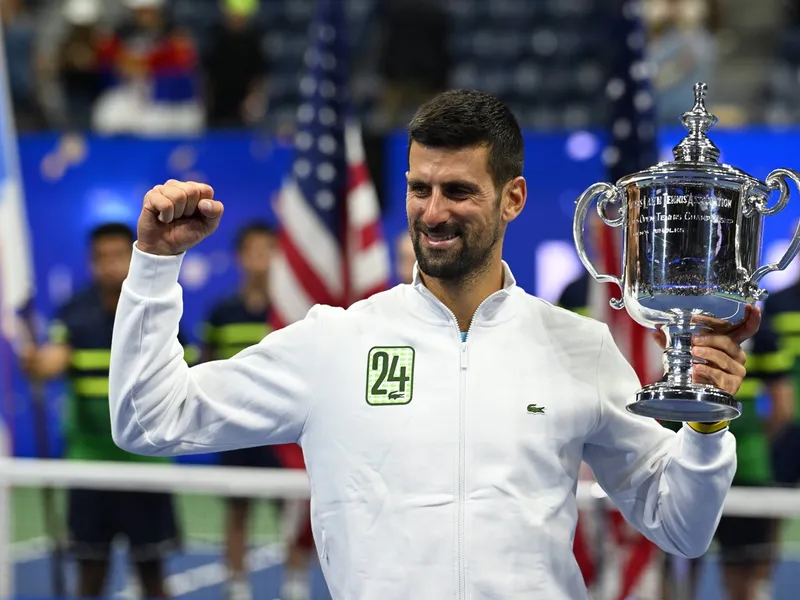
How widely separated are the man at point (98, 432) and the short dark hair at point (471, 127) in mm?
3567

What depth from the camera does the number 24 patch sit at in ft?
7.98

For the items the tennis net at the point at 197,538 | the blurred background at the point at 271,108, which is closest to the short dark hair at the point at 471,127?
the tennis net at the point at 197,538

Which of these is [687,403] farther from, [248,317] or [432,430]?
[248,317]

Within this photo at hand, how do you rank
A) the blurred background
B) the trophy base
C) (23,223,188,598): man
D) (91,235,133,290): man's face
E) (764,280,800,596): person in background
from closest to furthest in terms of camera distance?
the trophy base → (23,223,188,598): man → (91,235,133,290): man's face → (764,280,800,596): person in background → the blurred background

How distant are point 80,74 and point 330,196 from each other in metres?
5.56

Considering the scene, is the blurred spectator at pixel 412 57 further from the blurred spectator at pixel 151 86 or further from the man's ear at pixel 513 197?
the man's ear at pixel 513 197

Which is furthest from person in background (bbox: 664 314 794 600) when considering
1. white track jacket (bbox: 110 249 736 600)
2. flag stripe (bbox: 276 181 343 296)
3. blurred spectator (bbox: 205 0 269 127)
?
blurred spectator (bbox: 205 0 269 127)

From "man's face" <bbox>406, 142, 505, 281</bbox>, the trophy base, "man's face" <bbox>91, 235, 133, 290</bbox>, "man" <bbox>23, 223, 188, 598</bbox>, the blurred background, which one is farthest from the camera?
the blurred background

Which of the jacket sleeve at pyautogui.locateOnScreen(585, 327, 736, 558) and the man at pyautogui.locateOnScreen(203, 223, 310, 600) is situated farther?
the man at pyautogui.locateOnScreen(203, 223, 310, 600)

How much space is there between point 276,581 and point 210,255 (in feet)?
18.1

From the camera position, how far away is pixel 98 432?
5.98 m

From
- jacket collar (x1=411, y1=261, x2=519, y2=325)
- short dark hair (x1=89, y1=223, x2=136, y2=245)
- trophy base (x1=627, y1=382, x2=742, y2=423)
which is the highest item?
short dark hair (x1=89, y1=223, x2=136, y2=245)

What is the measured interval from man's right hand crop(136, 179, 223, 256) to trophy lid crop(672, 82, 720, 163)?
3.07ft

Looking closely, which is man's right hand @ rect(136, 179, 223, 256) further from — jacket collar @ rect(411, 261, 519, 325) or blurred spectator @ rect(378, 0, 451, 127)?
blurred spectator @ rect(378, 0, 451, 127)
